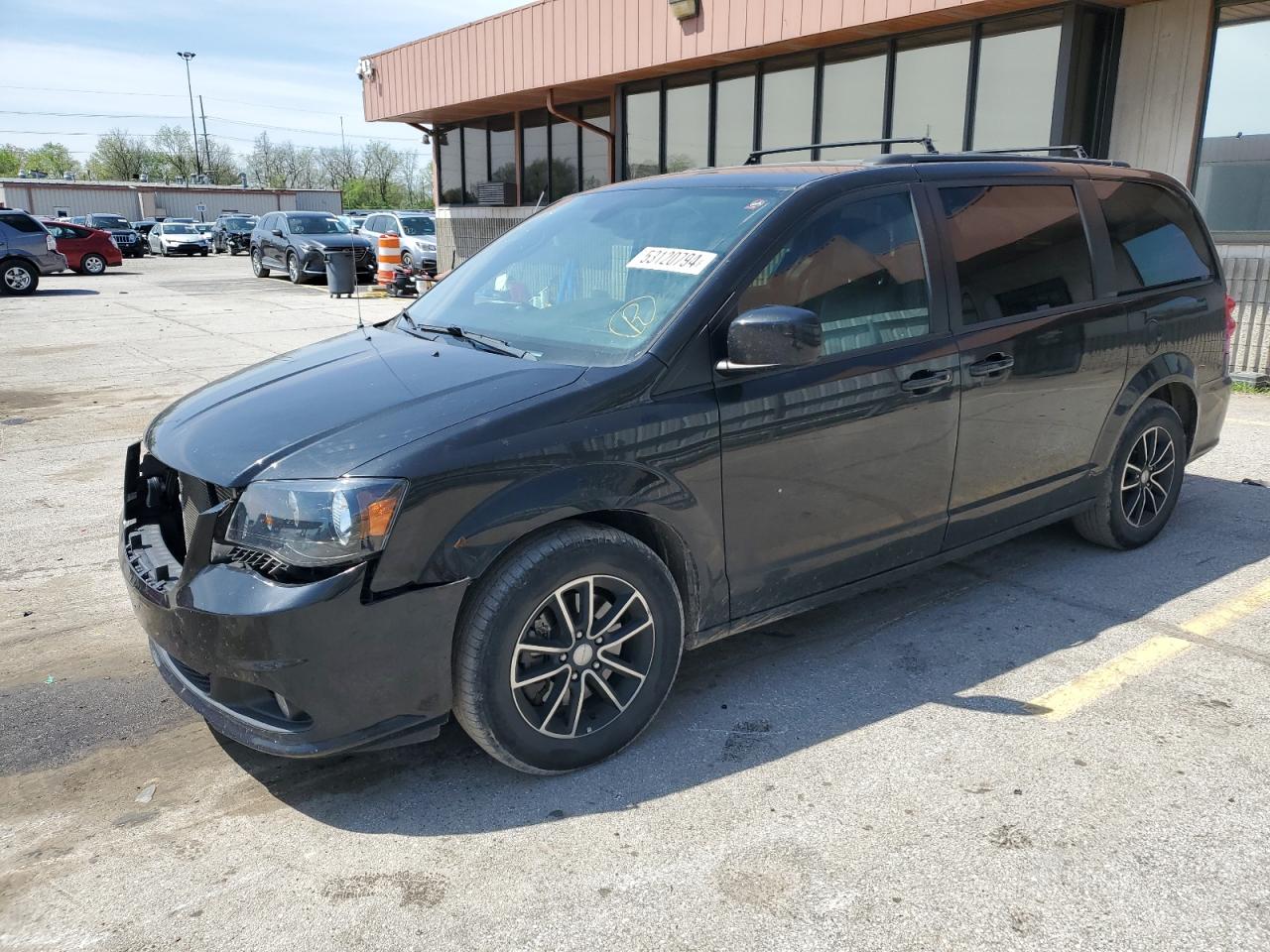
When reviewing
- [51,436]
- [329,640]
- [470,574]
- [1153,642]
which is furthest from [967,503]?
[51,436]

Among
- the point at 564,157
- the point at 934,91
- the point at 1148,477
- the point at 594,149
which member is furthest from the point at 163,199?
the point at 1148,477

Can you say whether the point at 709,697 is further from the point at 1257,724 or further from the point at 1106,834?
the point at 1257,724

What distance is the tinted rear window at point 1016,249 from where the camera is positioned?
3959mm

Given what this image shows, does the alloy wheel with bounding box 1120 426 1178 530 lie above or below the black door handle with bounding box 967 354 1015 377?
below

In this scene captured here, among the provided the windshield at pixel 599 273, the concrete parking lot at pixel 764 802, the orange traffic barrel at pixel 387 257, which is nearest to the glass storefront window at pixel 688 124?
the orange traffic barrel at pixel 387 257

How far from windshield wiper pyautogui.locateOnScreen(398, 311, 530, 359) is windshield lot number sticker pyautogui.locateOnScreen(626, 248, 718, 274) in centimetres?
54

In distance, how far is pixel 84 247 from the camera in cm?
2834

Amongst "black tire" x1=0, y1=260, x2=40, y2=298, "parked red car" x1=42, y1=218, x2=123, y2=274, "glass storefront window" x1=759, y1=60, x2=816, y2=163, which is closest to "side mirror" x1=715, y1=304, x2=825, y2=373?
"glass storefront window" x1=759, y1=60, x2=816, y2=163

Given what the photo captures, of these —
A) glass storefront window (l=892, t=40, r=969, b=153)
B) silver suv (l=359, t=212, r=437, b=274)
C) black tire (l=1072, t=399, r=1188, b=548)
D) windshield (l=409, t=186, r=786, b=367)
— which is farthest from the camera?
silver suv (l=359, t=212, r=437, b=274)

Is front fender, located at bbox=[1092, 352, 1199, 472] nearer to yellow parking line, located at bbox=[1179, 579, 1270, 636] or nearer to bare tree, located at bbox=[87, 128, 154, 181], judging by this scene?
yellow parking line, located at bbox=[1179, 579, 1270, 636]

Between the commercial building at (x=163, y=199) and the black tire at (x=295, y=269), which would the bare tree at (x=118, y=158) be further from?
the black tire at (x=295, y=269)

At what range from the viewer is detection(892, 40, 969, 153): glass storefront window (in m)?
11.6

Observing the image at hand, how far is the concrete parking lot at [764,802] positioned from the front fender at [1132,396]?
60 cm

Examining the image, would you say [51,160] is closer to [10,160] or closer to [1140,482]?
[10,160]
